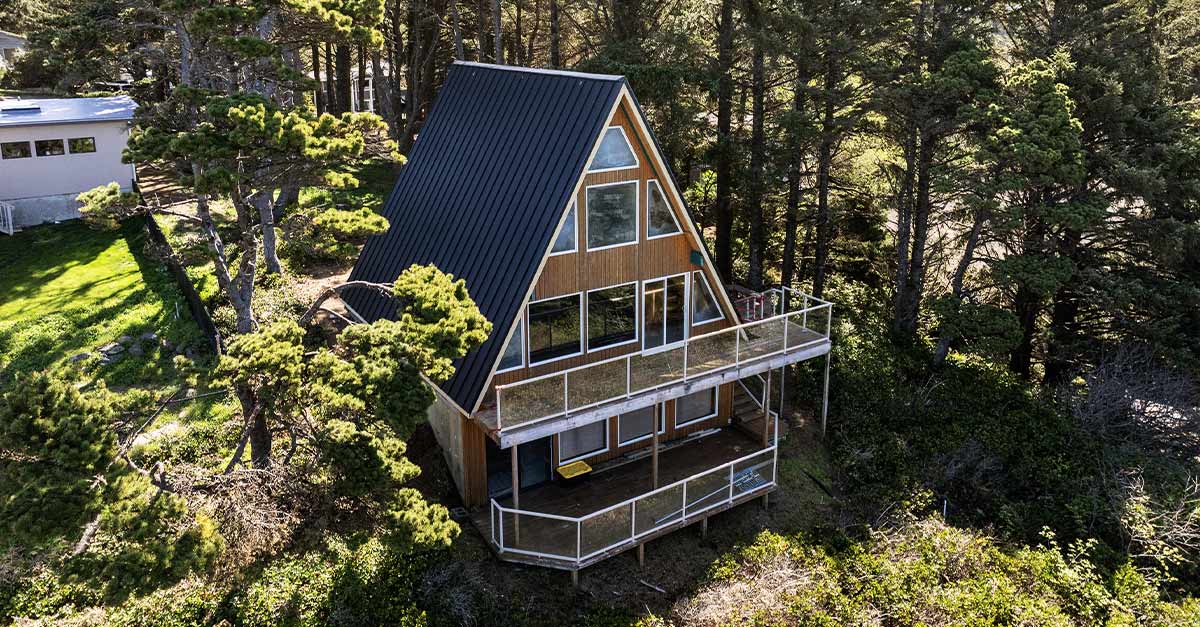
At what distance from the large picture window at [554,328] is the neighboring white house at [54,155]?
19.0 m

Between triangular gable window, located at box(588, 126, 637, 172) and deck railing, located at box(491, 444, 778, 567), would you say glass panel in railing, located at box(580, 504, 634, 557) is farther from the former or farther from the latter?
triangular gable window, located at box(588, 126, 637, 172)

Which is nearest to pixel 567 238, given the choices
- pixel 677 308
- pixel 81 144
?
pixel 677 308

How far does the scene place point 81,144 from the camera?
→ 1130 inches

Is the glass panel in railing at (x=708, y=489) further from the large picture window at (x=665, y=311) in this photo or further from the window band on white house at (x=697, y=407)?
the large picture window at (x=665, y=311)

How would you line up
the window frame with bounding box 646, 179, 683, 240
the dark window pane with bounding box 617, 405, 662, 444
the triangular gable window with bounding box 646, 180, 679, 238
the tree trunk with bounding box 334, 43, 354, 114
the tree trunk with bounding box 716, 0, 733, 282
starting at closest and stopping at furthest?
the window frame with bounding box 646, 179, 683, 240 < the triangular gable window with bounding box 646, 180, 679, 238 < the dark window pane with bounding box 617, 405, 662, 444 < the tree trunk with bounding box 716, 0, 733, 282 < the tree trunk with bounding box 334, 43, 354, 114

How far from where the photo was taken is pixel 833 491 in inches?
717

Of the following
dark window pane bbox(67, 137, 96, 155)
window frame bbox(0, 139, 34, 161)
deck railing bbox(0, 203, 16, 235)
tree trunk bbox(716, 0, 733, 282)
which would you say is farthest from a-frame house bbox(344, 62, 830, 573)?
window frame bbox(0, 139, 34, 161)

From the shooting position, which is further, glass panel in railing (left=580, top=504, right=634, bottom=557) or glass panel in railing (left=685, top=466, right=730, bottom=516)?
glass panel in railing (left=685, top=466, right=730, bottom=516)

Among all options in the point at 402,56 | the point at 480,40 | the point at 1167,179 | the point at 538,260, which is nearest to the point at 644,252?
the point at 538,260

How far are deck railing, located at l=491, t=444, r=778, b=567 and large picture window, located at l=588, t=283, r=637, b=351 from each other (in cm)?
321

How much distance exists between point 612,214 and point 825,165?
10795 millimetres

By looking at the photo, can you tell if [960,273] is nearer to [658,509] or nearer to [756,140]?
[756,140]

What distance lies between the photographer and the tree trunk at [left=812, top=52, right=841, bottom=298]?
23250mm

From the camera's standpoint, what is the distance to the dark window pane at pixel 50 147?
2792cm
